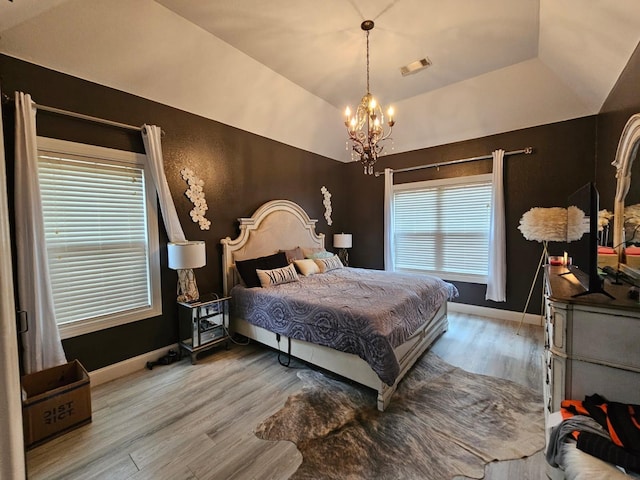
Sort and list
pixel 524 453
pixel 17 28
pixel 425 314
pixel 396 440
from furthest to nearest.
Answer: pixel 425 314, pixel 17 28, pixel 396 440, pixel 524 453

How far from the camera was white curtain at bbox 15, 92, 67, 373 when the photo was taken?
203 cm

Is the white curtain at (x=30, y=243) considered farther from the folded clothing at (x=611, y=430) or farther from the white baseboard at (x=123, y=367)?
the folded clothing at (x=611, y=430)

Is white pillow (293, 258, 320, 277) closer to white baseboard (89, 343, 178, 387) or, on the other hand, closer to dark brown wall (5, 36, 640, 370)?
dark brown wall (5, 36, 640, 370)

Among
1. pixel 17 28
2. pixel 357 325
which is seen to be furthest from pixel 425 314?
pixel 17 28

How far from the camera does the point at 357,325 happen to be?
2.23 meters

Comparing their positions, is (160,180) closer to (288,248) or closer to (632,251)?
(288,248)

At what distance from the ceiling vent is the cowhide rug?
3433mm

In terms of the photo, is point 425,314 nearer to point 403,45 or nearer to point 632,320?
point 632,320

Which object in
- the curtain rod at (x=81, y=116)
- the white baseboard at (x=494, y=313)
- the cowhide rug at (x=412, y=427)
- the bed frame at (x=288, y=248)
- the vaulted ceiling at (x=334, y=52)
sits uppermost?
the vaulted ceiling at (x=334, y=52)

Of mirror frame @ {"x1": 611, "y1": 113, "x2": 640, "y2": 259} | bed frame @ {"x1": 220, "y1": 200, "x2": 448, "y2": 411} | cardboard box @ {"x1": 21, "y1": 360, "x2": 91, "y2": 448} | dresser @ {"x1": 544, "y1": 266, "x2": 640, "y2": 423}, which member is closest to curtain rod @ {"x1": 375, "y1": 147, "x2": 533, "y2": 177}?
mirror frame @ {"x1": 611, "y1": 113, "x2": 640, "y2": 259}

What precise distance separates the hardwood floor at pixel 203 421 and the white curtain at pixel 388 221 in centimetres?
203

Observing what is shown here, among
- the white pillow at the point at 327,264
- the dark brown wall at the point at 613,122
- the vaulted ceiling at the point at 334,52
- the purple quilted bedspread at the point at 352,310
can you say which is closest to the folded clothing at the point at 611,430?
the purple quilted bedspread at the point at 352,310

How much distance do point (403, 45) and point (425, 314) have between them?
9.33 feet

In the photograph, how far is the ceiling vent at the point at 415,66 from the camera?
320 cm
